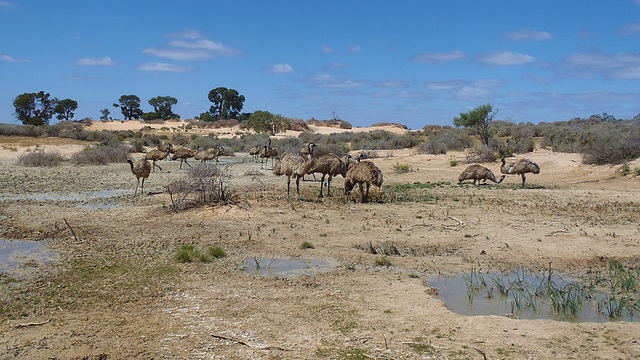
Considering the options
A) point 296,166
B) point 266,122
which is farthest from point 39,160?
point 266,122

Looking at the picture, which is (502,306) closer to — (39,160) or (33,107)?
(39,160)

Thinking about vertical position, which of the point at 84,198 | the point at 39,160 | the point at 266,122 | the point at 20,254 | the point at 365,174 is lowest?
the point at 20,254

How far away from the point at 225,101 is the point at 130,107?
1458cm

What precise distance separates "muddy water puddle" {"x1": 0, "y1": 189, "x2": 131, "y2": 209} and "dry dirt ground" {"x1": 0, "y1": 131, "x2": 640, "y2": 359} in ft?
0.20

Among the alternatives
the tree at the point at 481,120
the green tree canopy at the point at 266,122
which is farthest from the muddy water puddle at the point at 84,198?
the green tree canopy at the point at 266,122

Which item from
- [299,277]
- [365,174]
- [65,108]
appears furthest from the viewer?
[65,108]

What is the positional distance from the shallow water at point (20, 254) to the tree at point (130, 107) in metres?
71.7

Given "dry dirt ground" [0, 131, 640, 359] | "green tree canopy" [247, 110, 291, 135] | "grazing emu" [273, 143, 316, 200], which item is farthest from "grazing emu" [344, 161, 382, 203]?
"green tree canopy" [247, 110, 291, 135]

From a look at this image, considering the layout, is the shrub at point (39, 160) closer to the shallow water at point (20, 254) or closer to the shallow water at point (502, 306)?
the shallow water at point (20, 254)

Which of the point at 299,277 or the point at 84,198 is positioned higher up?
the point at 84,198

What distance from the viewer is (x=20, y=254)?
889 centimetres

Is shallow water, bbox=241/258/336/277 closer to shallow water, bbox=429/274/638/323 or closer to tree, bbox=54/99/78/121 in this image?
shallow water, bbox=429/274/638/323

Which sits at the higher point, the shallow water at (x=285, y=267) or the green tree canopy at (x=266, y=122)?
the green tree canopy at (x=266, y=122)

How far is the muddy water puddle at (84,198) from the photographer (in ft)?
45.9
